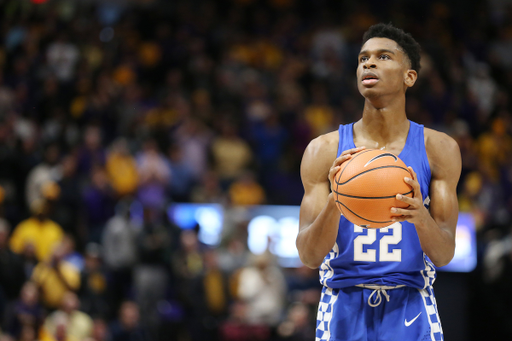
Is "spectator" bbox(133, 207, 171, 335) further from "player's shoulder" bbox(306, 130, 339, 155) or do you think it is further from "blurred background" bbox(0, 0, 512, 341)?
"player's shoulder" bbox(306, 130, 339, 155)

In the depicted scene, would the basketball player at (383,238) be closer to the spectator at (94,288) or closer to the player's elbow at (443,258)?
the player's elbow at (443,258)

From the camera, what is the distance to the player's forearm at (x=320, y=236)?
3141mm

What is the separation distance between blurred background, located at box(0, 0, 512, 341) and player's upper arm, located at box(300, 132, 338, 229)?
485 centimetres

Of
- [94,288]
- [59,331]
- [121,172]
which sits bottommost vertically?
[59,331]

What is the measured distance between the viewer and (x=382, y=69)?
11.3 ft

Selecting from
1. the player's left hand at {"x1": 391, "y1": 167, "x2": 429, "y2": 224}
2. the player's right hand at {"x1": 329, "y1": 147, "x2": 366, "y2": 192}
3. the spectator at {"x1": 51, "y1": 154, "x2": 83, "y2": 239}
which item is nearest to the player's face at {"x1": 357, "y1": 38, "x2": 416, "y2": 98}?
the player's right hand at {"x1": 329, "y1": 147, "x2": 366, "y2": 192}

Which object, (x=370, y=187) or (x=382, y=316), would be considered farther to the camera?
(x=382, y=316)

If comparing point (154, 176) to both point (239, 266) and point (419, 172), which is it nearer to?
point (239, 266)

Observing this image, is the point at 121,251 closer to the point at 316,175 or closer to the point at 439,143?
the point at 316,175

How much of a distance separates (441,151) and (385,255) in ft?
2.14


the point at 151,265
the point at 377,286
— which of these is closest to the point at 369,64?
the point at 377,286

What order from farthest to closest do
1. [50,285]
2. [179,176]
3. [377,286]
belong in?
[179,176] → [50,285] → [377,286]

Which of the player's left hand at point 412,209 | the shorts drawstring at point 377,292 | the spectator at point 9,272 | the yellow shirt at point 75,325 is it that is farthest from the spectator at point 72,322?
the player's left hand at point 412,209

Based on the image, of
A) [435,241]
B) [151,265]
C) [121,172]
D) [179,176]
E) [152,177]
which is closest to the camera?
[435,241]
